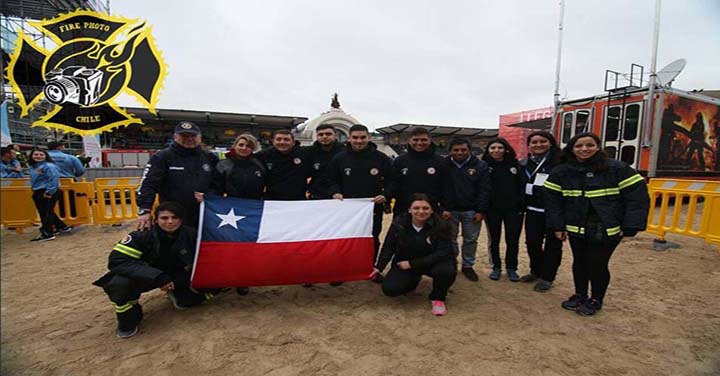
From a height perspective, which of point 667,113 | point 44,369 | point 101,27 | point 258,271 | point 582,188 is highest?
point 101,27

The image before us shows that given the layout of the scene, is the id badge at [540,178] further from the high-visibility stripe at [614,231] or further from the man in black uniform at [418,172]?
the man in black uniform at [418,172]

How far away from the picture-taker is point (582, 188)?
10.6 ft

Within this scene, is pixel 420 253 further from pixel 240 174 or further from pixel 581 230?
pixel 240 174

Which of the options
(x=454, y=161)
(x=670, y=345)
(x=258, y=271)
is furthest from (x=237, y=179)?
(x=670, y=345)

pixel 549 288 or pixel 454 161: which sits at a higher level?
pixel 454 161

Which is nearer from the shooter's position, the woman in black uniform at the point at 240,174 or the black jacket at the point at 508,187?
the woman in black uniform at the point at 240,174

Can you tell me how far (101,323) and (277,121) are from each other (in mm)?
28072

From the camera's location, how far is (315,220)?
3.57m

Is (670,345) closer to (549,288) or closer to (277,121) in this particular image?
(549,288)

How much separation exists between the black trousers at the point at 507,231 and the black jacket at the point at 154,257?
343 centimetres

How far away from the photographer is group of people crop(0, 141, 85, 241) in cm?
596

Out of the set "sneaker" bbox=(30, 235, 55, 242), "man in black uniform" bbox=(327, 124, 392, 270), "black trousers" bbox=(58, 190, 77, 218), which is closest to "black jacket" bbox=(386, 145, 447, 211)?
"man in black uniform" bbox=(327, 124, 392, 270)

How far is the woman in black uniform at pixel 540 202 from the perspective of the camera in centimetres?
379

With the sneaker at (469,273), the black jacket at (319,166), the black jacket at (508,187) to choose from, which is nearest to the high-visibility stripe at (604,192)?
the black jacket at (508,187)
